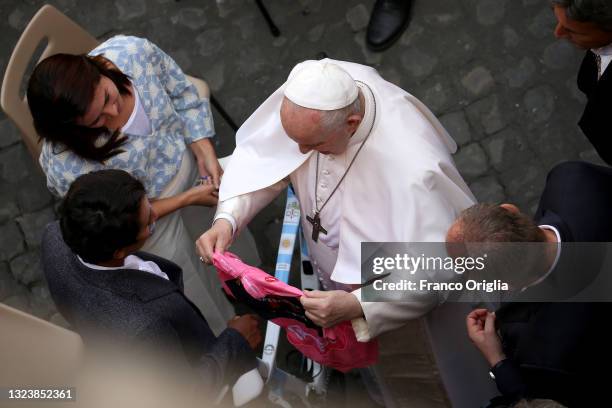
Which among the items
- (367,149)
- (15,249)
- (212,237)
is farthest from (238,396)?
(15,249)

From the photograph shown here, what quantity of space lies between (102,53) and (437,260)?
75.5 inches

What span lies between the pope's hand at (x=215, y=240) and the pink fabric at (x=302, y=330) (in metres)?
0.08

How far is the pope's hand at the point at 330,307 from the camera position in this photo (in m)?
2.39

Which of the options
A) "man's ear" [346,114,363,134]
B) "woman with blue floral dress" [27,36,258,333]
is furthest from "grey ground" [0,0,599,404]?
"man's ear" [346,114,363,134]

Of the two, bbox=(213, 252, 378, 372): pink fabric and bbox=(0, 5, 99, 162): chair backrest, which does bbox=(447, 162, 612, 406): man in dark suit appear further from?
bbox=(0, 5, 99, 162): chair backrest

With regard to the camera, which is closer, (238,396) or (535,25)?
(238,396)

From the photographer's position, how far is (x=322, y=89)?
7.60 ft

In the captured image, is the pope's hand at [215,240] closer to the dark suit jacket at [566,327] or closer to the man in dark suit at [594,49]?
the dark suit jacket at [566,327]

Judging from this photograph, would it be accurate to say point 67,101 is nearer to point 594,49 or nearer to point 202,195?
point 202,195

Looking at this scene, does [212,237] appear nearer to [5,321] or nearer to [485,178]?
[5,321]

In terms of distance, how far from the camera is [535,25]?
4.42 metres

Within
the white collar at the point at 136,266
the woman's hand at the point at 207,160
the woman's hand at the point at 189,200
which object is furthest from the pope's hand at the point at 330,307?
the woman's hand at the point at 207,160

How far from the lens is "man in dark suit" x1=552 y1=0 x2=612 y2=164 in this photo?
2.47 metres
